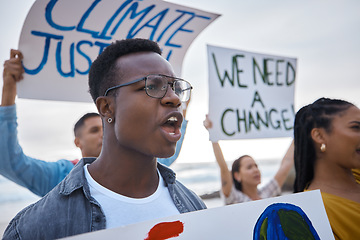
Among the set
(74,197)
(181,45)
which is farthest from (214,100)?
(74,197)

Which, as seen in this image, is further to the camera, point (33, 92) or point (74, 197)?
point (33, 92)

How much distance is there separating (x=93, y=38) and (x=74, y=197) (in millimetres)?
791

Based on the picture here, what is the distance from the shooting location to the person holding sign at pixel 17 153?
1.11 metres

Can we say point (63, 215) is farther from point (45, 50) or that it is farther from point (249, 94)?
point (249, 94)

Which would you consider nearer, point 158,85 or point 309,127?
point 158,85

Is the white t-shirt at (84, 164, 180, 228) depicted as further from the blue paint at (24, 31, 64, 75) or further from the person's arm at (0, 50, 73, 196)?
the blue paint at (24, 31, 64, 75)

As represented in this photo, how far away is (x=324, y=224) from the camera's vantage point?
1018 millimetres

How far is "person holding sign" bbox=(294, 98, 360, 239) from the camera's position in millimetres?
1212

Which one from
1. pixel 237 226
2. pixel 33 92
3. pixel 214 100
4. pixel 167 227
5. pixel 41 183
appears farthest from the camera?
pixel 214 100

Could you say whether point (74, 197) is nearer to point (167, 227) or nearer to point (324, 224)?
point (167, 227)

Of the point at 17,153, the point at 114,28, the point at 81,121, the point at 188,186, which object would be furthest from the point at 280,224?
the point at 188,186

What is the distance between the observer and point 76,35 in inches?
53.1

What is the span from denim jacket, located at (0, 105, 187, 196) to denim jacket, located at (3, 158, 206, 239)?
0.37 m

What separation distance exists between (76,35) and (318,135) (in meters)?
1.12
